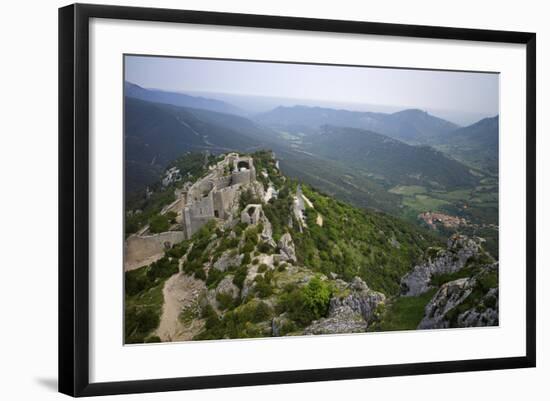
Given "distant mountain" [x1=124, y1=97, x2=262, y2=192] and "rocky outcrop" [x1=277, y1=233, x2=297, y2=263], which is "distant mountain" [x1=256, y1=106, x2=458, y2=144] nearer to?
"distant mountain" [x1=124, y1=97, x2=262, y2=192]

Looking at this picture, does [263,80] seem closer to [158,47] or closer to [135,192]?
[158,47]

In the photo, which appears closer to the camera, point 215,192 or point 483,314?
point 215,192

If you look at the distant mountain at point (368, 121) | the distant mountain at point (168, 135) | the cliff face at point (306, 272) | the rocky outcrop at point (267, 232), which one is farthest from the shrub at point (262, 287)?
the distant mountain at point (368, 121)

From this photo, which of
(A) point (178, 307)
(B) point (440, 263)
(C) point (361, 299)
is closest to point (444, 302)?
(B) point (440, 263)

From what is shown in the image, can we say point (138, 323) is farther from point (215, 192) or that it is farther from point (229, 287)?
point (215, 192)

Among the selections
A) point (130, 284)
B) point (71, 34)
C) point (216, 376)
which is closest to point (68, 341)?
point (130, 284)
